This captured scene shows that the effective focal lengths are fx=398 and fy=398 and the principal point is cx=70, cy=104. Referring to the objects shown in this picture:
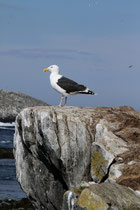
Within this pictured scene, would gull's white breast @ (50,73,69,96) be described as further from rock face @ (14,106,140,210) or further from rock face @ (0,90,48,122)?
rock face @ (0,90,48,122)

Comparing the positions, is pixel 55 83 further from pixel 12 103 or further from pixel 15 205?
pixel 12 103

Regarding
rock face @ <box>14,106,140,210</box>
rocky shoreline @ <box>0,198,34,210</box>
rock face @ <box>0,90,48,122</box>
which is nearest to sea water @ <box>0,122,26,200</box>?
rocky shoreline @ <box>0,198,34,210</box>

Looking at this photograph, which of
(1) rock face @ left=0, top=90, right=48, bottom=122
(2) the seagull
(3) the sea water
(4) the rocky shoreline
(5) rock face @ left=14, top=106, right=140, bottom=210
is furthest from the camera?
(1) rock face @ left=0, top=90, right=48, bottom=122

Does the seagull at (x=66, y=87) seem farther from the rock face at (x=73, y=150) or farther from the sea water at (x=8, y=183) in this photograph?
the sea water at (x=8, y=183)

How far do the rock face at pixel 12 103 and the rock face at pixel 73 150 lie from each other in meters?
90.3

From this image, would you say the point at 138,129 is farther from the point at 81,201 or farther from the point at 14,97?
the point at 14,97

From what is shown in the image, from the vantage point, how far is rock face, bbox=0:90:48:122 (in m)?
109

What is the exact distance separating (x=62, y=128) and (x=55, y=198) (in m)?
3.27

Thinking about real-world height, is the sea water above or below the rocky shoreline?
above

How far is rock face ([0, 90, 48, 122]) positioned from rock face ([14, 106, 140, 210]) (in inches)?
3553

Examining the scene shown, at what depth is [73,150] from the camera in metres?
16.0

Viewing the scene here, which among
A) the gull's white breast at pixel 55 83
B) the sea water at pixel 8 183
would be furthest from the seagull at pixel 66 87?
the sea water at pixel 8 183

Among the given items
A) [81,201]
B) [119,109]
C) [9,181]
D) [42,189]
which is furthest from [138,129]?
[9,181]

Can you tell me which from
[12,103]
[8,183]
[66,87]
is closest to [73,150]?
[66,87]
